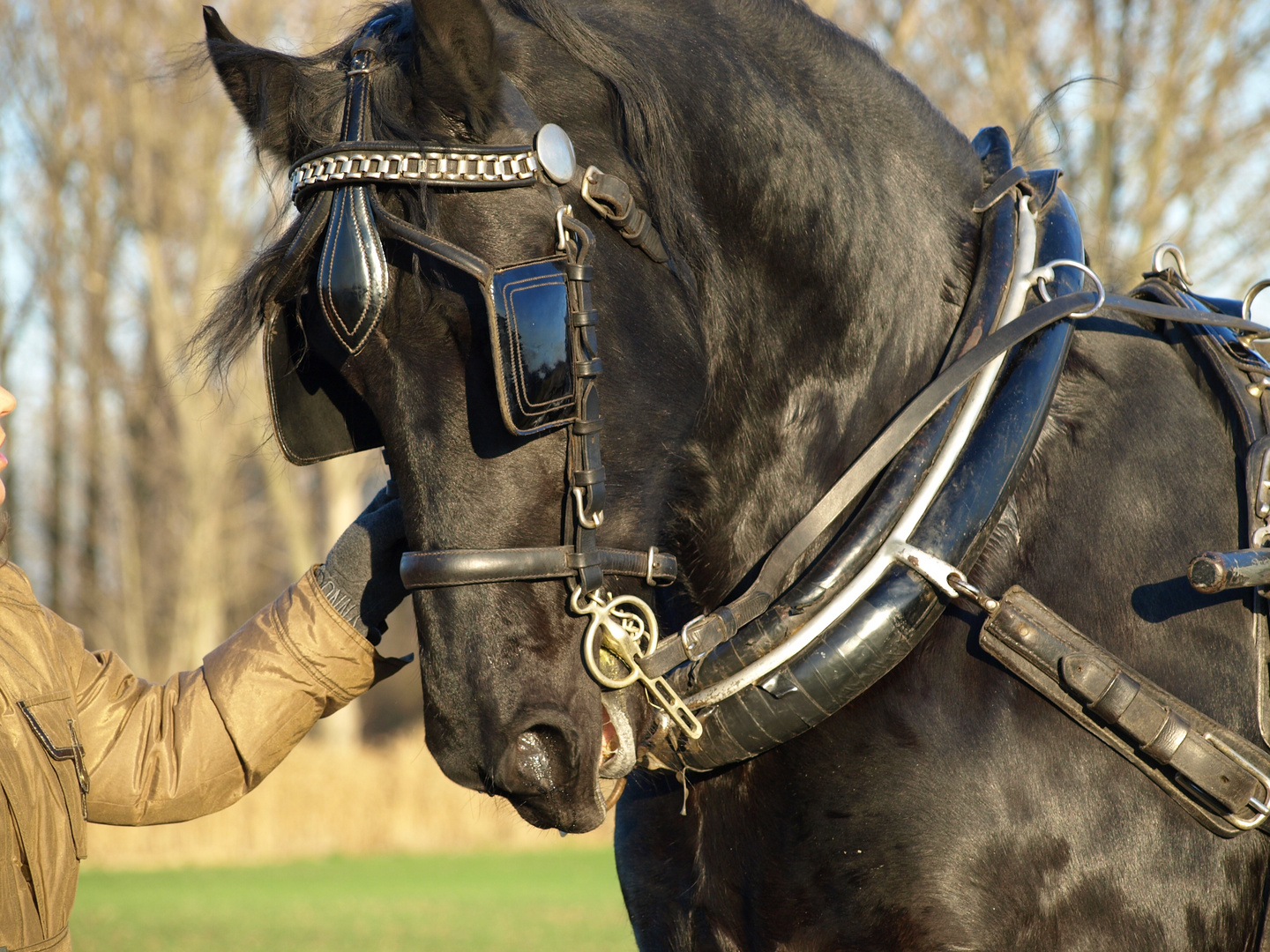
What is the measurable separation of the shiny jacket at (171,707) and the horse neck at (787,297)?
0.79 metres

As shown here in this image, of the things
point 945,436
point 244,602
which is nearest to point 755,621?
point 945,436

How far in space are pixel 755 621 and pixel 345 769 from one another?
14.9 metres

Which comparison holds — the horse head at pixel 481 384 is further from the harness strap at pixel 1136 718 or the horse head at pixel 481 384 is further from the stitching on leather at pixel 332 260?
the harness strap at pixel 1136 718

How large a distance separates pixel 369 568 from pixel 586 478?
725mm

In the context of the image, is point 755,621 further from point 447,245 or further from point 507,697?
point 447,245

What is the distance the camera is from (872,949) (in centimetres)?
174

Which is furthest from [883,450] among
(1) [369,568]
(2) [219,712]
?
(2) [219,712]

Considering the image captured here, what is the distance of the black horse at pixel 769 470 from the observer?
5.32ft

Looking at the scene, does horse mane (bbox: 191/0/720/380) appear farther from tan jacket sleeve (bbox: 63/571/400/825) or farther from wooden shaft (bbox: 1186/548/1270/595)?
wooden shaft (bbox: 1186/548/1270/595)

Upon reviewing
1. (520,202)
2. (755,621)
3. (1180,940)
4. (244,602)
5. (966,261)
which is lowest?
(244,602)

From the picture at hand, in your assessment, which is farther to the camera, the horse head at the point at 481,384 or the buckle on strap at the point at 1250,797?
the buckle on strap at the point at 1250,797

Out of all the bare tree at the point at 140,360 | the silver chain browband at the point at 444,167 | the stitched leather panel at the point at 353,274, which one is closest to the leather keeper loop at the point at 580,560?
the stitched leather panel at the point at 353,274

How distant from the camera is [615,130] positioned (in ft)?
5.72

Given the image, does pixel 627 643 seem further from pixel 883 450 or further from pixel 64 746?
pixel 64 746
